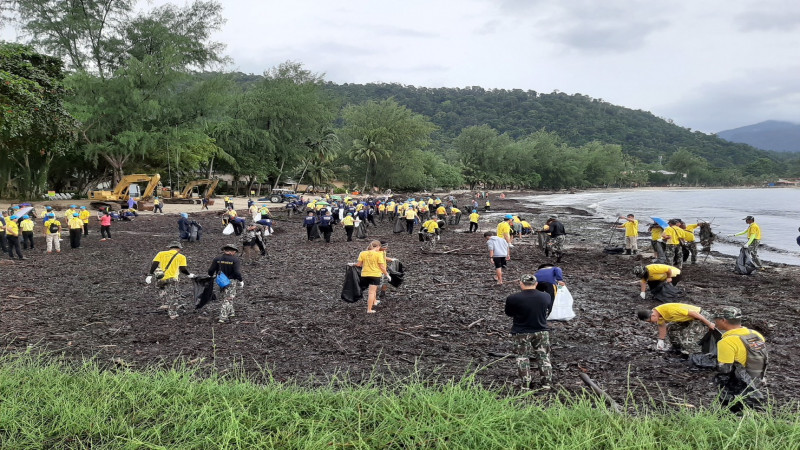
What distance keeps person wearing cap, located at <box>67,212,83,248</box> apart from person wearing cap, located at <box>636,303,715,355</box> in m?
18.4

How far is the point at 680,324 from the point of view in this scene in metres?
6.62

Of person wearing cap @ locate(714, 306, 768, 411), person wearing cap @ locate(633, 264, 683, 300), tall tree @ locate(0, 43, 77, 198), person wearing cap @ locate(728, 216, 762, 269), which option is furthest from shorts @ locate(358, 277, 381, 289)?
tall tree @ locate(0, 43, 77, 198)

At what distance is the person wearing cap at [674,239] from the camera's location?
12.8 m

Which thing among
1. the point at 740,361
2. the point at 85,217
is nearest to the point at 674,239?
the point at 740,361

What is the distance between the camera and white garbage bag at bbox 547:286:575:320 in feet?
25.3

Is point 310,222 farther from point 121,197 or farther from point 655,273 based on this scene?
point 121,197

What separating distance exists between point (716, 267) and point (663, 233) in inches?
117

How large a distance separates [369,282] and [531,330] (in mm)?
4047

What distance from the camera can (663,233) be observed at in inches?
514

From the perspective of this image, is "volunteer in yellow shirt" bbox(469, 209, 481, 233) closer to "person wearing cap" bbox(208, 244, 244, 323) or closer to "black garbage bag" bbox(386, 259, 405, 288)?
"black garbage bag" bbox(386, 259, 405, 288)

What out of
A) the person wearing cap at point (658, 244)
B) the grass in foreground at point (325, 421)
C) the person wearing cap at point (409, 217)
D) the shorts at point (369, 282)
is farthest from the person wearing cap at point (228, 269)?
the person wearing cap at point (409, 217)

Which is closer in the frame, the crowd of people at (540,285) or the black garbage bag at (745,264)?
the crowd of people at (540,285)

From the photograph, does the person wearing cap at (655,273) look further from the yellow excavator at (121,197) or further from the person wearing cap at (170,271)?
the yellow excavator at (121,197)

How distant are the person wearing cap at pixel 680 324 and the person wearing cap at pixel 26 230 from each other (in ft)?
61.8
